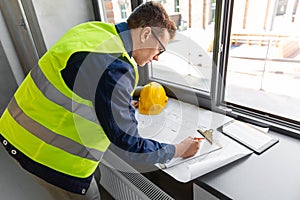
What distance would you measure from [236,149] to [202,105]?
43 centimetres

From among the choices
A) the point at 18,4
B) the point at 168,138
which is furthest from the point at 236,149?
the point at 18,4

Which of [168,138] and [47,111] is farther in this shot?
[168,138]

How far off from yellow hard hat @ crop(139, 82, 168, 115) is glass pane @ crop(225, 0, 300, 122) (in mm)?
401

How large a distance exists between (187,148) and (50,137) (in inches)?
20.9

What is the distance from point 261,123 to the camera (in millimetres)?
1082

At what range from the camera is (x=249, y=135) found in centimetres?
100

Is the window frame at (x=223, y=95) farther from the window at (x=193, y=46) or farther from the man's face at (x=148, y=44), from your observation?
the man's face at (x=148, y=44)

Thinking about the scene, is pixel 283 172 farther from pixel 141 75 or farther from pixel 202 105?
pixel 141 75

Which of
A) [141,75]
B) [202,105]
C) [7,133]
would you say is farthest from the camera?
[141,75]

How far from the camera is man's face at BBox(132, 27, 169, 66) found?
755mm

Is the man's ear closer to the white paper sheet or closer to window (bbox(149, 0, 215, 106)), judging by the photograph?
window (bbox(149, 0, 215, 106))

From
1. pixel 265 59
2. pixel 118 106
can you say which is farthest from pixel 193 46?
pixel 118 106

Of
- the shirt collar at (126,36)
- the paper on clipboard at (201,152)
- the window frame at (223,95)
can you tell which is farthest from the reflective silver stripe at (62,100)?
the window frame at (223,95)

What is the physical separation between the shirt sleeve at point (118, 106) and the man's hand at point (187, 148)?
0.20 meters
